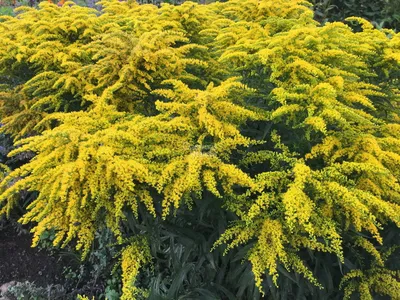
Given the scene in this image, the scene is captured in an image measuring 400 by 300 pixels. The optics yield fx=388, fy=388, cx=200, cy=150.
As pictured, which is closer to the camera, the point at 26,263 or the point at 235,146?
the point at 235,146

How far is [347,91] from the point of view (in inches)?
105

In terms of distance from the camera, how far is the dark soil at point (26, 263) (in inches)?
128

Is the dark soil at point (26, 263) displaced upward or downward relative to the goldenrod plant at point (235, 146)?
downward

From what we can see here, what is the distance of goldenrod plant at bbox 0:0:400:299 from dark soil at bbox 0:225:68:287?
904 mm

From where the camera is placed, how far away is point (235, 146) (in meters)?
2.24

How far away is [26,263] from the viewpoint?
11.0ft

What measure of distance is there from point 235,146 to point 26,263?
2.28 metres

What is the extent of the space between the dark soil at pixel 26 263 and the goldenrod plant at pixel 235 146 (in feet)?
2.96

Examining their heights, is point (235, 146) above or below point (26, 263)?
above

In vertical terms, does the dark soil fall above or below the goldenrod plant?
below

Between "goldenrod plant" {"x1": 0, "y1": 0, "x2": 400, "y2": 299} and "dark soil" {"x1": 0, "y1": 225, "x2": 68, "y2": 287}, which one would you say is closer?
"goldenrod plant" {"x1": 0, "y1": 0, "x2": 400, "y2": 299}

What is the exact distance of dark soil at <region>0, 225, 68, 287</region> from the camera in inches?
128

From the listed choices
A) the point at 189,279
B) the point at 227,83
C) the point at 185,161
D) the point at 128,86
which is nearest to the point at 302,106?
the point at 227,83

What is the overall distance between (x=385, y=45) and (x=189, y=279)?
2.28m
